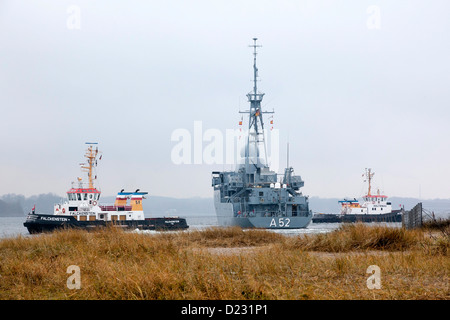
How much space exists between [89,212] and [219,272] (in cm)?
4579

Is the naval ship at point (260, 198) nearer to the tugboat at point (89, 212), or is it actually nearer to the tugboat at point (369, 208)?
→ the tugboat at point (89, 212)

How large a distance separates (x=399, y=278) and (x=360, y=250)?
5170mm

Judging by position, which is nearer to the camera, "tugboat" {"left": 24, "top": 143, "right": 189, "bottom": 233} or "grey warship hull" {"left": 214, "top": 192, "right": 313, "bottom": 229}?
"tugboat" {"left": 24, "top": 143, "right": 189, "bottom": 233}

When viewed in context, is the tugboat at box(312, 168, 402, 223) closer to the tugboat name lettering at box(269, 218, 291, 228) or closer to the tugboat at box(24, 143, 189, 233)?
the tugboat name lettering at box(269, 218, 291, 228)

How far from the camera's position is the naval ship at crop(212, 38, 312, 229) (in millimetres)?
60000

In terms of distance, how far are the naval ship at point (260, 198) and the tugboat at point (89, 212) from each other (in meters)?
9.99

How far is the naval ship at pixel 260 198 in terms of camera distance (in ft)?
197

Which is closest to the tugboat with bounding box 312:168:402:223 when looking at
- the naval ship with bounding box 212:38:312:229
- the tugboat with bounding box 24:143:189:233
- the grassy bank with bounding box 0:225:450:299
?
the naval ship with bounding box 212:38:312:229

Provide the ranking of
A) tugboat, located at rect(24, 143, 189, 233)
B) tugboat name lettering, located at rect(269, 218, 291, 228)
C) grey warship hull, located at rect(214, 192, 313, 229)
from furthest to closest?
tugboat name lettering, located at rect(269, 218, 291, 228) → grey warship hull, located at rect(214, 192, 313, 229) → tugboat, located at rect(24, 143, 189, 233)

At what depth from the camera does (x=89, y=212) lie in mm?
52594

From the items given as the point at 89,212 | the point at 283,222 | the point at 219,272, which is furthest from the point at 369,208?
the point at 219,272

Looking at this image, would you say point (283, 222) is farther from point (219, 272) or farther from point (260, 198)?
point (219, 272)

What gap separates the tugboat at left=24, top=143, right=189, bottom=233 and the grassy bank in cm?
3690
